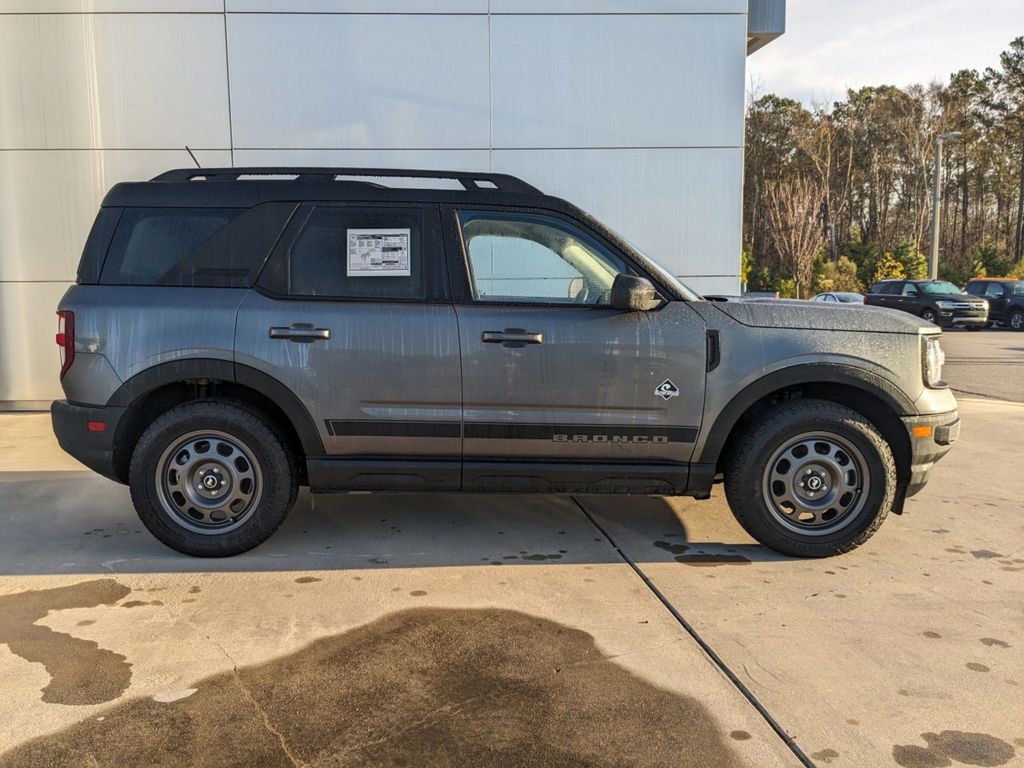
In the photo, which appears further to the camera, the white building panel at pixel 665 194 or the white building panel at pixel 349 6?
the white building panel at pixel 665 194

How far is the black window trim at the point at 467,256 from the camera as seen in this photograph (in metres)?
4.18

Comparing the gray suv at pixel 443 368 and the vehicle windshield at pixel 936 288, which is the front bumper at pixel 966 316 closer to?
the vehicle windshield at pixel 936 288

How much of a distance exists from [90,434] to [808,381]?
3884 mm

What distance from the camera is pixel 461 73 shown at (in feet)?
27.6

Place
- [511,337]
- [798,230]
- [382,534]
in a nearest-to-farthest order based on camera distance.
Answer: [511,337] → [382,534] → [798,230]

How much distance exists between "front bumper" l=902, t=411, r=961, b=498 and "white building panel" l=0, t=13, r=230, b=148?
733 centimetres

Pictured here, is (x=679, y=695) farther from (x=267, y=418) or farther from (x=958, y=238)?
(x=958, y=238)

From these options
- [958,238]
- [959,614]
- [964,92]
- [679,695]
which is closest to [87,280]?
[679,695]

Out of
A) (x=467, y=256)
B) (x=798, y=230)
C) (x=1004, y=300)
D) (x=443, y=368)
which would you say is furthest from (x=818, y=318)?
(x=798, y=230)

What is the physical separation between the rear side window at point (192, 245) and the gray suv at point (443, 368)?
11mm

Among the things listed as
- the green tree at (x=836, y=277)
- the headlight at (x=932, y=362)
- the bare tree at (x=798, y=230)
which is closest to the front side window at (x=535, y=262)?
the headlight at (x=932, y=362)

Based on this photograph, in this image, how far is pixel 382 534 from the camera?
4758 mm

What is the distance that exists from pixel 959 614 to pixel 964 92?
4554 centimetres

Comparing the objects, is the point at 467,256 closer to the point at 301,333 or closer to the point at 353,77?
the point at 301,333
